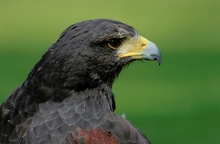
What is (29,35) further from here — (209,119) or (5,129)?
(5,129)

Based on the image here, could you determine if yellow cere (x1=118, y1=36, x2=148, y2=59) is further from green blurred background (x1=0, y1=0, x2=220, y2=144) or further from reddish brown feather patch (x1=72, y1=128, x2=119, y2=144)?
green blurred background (x1=0, y1=0, x2=220, y2=144)

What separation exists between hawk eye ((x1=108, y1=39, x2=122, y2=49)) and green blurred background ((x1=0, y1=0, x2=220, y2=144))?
4846 mm

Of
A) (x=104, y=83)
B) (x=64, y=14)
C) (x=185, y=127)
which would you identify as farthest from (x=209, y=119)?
(x=64, y=14)

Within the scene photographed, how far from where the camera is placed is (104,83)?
324 inches

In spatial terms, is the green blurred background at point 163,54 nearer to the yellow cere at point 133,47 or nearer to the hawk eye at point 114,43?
the yellow cere at point 133,47

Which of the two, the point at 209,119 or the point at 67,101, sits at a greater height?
the point at 67,101

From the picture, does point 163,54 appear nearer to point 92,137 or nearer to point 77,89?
point 77,89

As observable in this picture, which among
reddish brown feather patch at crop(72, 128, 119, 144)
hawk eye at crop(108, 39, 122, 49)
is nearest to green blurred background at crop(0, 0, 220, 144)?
hawk eye at crop(108, 39, 122, 49)

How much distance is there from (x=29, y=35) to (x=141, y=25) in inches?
99.2

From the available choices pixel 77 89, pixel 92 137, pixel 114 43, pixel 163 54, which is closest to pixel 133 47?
pixel 114 43

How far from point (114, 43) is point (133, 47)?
0.68 ft

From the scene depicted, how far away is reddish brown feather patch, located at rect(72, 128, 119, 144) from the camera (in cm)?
766

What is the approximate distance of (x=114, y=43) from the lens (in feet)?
26.6

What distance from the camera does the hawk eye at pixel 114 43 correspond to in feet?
26.5
